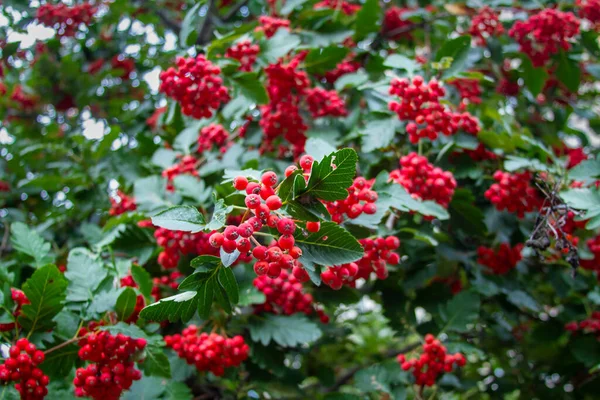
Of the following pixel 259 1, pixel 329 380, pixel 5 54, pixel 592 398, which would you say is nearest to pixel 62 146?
pixel 5 54

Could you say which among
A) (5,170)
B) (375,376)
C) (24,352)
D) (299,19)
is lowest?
(375,376)

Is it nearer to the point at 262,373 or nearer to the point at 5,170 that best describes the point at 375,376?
the point at 262,373

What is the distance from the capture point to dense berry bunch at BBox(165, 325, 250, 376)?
2.57 m

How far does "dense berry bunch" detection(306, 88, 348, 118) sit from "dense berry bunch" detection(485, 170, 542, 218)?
3.32ft

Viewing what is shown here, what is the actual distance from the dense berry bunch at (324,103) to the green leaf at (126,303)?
1.62m

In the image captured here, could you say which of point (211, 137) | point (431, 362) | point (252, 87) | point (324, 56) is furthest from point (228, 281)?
point (324, 56)

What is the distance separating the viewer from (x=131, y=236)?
3029 mm

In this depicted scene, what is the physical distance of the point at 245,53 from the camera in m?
3.20

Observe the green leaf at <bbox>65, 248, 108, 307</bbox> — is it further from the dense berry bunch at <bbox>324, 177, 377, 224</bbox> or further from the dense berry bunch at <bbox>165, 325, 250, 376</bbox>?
the dense berry bunch at <bbox>324, 177, 377, 224</bbox>

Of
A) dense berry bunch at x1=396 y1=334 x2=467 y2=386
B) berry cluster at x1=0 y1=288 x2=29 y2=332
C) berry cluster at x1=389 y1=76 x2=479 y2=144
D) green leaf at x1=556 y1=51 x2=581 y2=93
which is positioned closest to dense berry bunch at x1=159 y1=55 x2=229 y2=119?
berry cluster at x1=389 y1=76 x2=479 y2=144

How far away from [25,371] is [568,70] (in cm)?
388

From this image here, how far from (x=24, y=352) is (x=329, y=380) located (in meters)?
2.52

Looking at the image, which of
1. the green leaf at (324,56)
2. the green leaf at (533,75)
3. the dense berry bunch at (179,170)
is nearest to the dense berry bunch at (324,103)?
the green leaf at (324,56)

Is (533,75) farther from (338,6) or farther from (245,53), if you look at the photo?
(245,53)
